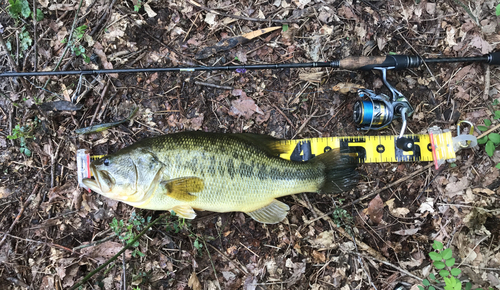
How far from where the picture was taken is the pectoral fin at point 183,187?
3221 mm

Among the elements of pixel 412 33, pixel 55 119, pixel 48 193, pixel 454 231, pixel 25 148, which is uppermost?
pixel 412 33

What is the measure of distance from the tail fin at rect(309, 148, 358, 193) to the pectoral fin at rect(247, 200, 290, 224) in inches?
20.3

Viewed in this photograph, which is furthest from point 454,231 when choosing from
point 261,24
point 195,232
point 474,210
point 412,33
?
point 261,24

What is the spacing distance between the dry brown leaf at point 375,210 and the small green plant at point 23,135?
4.46 m

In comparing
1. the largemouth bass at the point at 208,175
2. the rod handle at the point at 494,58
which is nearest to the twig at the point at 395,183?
the largemouth bass at the point at 208,175

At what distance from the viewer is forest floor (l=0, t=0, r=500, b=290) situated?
3727 millimetres

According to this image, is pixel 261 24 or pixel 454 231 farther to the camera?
pixel 261 24

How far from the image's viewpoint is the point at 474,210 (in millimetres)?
3809

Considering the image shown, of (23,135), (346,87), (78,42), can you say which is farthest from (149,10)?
(346,87)

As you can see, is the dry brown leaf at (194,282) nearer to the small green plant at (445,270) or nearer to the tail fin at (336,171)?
the tail fin at (336,171)

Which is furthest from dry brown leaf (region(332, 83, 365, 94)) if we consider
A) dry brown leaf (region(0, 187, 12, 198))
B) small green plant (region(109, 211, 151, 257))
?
dry brown leaf (region(0, 187, 12, 198))

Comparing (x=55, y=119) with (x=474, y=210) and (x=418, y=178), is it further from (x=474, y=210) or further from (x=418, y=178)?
(x=474, y=210)

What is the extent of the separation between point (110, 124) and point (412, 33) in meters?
4.18

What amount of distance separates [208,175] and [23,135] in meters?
2.54
